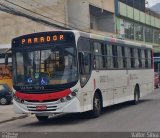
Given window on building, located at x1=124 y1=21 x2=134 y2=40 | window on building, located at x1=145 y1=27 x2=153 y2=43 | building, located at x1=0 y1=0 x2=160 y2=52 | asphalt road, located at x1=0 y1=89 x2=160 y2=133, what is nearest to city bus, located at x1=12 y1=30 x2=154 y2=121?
asphalt road, located at x1=0 y1=89 x2=160 y2=133

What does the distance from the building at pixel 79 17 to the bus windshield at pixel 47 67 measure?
27179 millimetres

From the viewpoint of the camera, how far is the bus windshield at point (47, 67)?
16.1 m

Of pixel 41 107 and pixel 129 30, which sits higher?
pixel 129 30

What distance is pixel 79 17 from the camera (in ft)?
165

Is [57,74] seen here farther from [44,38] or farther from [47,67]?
[44,38]

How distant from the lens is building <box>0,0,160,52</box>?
4988cm

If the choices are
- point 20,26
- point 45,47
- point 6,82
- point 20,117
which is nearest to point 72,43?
point 45,47

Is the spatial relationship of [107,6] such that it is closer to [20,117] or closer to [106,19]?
[106,19]

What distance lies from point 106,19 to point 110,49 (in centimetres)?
3713

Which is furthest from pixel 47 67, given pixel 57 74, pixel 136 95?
pixel 136 95

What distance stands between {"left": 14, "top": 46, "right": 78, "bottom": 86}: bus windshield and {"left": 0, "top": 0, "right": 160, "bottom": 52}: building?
89.2ft

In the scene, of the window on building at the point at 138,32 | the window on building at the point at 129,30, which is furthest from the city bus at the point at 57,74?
the window on building at the point at 138,32

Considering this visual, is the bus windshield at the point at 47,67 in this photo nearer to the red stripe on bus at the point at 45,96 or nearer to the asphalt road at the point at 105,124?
the red stripe on bus at the point at 45,96

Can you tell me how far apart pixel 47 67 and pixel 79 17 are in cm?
3447
